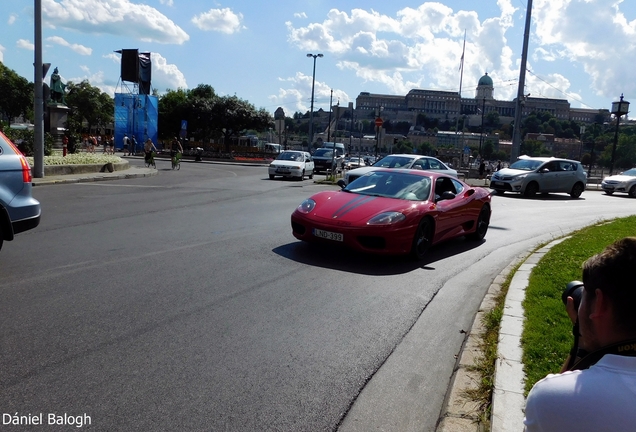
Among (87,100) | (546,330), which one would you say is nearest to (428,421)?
(546,330)

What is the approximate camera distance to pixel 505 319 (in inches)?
206

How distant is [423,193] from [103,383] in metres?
6.26

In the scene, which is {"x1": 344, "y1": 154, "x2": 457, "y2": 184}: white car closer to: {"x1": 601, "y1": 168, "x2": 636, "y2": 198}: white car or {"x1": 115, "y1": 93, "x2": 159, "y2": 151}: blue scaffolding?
{"x1": 601, "y1": 168, "x2": 636, "y2": 198}: white car

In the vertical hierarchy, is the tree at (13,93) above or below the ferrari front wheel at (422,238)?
above

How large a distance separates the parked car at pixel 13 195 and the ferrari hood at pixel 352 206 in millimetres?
3721

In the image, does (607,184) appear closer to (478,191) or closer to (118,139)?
(478,191)

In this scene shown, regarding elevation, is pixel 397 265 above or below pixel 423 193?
below

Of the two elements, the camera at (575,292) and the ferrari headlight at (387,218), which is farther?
the ferrari headlight at (387,218)

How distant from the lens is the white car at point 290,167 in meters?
27.4

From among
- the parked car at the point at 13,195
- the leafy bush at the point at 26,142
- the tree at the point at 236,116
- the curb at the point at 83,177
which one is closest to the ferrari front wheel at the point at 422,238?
the parked car at the point at 13,195

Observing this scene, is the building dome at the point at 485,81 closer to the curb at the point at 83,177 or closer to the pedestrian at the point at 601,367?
the curb at the point at 83,177

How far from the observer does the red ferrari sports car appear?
7.86 meters

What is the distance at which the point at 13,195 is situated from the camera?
6.93 metres

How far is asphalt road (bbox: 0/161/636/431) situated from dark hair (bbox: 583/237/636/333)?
2.03 metres
